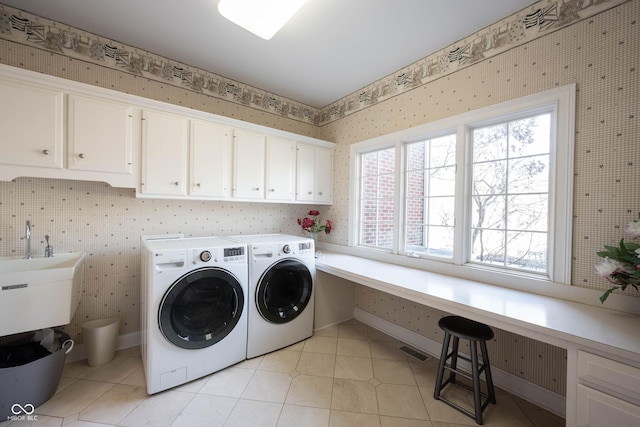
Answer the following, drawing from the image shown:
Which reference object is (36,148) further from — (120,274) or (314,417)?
(314,417)

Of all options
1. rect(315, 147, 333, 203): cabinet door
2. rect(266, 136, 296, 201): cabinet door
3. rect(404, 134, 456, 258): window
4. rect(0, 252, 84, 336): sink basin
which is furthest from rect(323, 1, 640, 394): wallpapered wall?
rect(0, 252, 84, 336): sink basin

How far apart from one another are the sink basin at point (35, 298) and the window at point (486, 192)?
8.11ft

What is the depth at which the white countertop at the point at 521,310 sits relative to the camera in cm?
113

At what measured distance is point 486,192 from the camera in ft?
6.72

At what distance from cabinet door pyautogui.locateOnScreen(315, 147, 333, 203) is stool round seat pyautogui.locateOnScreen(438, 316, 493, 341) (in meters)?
1.91

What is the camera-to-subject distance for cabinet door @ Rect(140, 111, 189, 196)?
202 cm

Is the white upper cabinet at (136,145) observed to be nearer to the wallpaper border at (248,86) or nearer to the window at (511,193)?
the wallpaper border at (248,86)

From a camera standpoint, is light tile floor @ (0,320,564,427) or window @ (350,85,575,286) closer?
light tile floor @ (0,320,564,427)

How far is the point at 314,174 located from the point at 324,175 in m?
0.17

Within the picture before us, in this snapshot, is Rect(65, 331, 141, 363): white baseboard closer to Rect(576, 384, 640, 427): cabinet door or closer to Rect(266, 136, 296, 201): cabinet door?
Rect(266, 136, 296, 201): cabinet door

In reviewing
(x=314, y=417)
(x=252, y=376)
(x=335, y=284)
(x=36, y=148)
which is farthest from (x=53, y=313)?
(x=335, y=284)

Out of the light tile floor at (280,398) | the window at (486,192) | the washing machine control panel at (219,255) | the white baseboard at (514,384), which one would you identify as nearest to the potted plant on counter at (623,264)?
the window at (486,192)

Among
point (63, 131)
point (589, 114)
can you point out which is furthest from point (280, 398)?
point (589, 114)

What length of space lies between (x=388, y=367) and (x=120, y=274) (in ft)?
8.16
